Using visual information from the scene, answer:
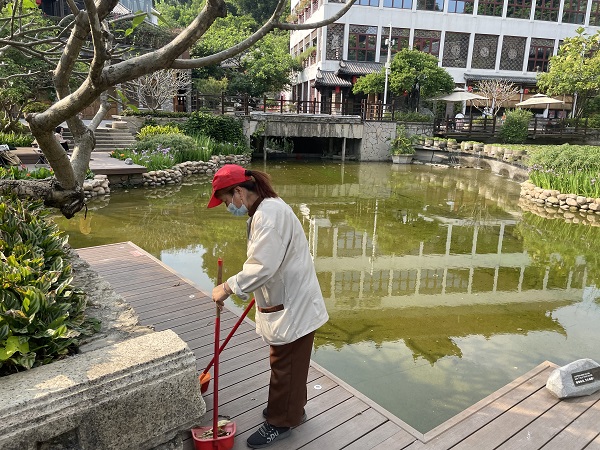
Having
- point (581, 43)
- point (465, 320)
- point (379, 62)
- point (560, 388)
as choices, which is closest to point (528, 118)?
point (581, 43)

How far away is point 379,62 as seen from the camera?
26250 millimetres

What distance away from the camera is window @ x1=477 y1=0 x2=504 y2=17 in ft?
87.8

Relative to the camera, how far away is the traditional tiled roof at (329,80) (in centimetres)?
2469

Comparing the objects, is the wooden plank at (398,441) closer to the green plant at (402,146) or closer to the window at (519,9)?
the green plant at (402,146)

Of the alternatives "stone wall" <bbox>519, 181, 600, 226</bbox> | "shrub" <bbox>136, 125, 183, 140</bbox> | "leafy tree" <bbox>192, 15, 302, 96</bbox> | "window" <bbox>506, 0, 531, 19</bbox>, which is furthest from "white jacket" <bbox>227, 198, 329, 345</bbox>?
"window" <bbox>506, 0, 531, 19</bbox>

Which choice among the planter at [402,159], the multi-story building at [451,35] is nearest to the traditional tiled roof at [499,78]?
the multi-story building at [451,35]

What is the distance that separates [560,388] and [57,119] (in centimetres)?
333

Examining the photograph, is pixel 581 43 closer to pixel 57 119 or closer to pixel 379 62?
pixel 379 62

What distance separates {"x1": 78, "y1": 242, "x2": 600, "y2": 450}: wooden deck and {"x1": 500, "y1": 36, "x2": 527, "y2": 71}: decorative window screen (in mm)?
28364

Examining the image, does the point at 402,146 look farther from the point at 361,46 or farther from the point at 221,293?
the point at 221,293

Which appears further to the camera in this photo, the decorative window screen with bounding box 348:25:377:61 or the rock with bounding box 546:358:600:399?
the decorative window screen with bounding box 348:25:377:61

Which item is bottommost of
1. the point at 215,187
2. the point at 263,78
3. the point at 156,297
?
the point at 156,297

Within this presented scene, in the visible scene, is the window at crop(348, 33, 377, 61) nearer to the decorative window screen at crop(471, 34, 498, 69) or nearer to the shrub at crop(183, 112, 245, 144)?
the decorative window screen at crop(471, 34, 498, 69)

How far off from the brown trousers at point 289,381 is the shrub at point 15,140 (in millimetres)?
13051
